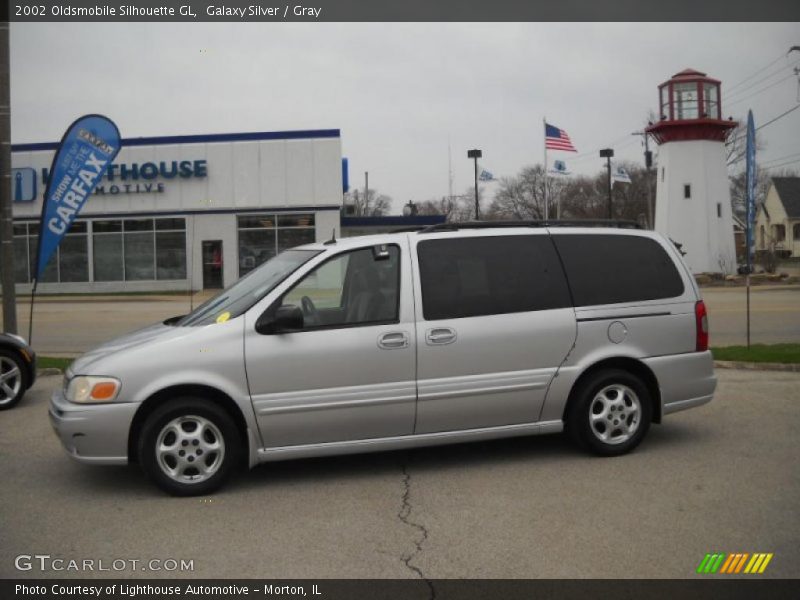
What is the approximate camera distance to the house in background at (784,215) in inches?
2832

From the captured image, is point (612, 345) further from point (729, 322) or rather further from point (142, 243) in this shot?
point (142, 243)

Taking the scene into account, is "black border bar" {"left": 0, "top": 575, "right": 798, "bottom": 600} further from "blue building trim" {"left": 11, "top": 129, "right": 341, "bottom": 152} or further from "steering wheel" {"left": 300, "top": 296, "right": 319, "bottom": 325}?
"blue building trim" {"left": 11, "top": 129, "right": 341, "bottom": 152}

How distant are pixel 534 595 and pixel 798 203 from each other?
77.6 metres

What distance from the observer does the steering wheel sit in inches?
233

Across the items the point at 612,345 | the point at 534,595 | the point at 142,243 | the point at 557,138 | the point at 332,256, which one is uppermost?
the point at 557,138

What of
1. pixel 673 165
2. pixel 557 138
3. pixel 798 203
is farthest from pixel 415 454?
pixel 798 203

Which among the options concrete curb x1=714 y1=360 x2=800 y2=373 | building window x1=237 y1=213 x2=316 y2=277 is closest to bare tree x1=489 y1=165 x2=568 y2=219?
building window x1=237 y1=213 x2=316 y2=277

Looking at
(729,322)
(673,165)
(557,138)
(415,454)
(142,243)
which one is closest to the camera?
(415,454)

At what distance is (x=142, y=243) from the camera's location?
3888cm

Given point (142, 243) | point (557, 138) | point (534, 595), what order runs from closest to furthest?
1. point (534, 595)
2. point (557, 138)
3. point (142, 243)

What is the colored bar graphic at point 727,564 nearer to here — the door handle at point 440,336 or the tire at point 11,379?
the door handle at point 440,336

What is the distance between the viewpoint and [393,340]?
5934mm

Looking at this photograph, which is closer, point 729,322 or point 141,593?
point 141,593

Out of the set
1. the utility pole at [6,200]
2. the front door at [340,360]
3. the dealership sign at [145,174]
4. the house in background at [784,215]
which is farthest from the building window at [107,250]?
the house in background at [784,215]
